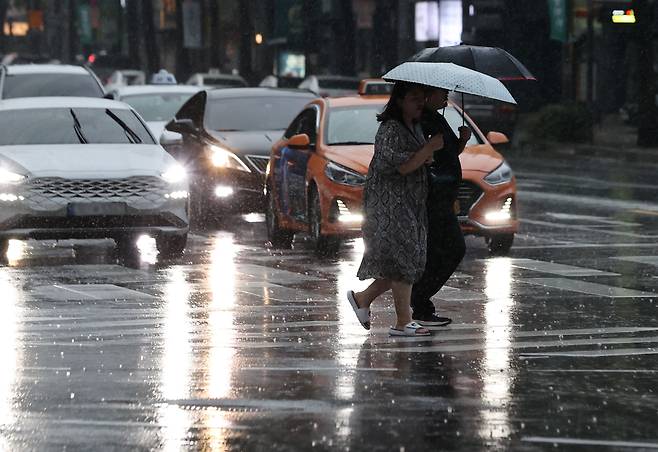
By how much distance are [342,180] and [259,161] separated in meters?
4.25

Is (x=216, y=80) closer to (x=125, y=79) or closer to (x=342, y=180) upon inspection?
(x=125, y=79)

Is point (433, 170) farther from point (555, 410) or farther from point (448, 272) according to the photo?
point (555, 410)

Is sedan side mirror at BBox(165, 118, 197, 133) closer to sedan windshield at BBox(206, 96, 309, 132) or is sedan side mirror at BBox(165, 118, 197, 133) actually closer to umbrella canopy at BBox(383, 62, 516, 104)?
sedan windshield at BBox(206, 96, 309, 132)

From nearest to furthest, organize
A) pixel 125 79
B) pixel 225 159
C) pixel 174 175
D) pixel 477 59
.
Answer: pixel 477 59 < pixel 174 175 < pixel 225 159 < pixel 125 79

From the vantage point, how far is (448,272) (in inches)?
469

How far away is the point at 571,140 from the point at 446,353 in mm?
30808

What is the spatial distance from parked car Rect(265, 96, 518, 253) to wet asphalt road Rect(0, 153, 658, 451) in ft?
1.23

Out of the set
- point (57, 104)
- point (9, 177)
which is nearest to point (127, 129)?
point (57, 104)

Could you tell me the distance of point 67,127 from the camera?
18172mm

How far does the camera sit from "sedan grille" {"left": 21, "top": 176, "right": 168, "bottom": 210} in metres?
16.4

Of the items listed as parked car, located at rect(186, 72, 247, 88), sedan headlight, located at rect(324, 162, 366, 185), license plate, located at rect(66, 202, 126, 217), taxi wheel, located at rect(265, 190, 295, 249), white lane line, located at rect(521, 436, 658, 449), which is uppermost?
white lane line, located at rect(521, 436, 658, 449)

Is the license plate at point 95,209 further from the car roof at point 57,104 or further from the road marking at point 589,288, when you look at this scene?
the road marking at point 589,288

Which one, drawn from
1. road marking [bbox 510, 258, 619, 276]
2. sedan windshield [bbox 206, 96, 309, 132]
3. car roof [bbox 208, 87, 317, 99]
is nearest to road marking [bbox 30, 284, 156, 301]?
road marking [bbox 510, 258, 619, 276]

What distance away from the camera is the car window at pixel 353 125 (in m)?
18.1
